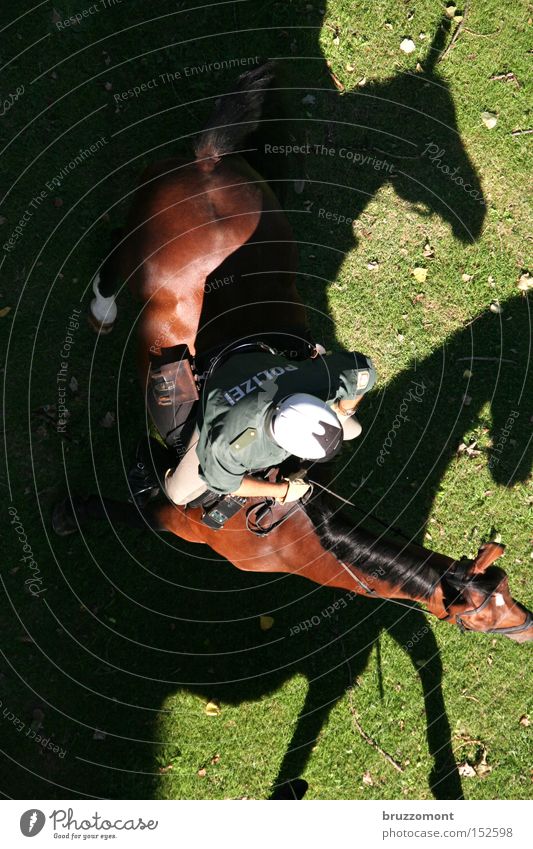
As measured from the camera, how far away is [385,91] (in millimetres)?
8734

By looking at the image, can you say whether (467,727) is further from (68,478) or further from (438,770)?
(68,478)

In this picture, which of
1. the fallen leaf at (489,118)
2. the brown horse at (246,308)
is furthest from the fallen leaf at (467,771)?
the fallen leaf at (489,118)

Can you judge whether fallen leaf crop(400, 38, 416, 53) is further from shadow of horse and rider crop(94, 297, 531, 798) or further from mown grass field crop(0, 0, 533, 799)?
shadow of horse and rider crop(94, 297, 531, 798)

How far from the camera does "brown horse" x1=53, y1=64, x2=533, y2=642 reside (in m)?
5.91

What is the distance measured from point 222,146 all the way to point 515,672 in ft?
20.4

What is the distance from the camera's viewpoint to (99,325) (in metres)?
7.66

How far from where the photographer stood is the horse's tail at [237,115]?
20.8 feet

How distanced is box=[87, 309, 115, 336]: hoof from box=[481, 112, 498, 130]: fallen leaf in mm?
5003

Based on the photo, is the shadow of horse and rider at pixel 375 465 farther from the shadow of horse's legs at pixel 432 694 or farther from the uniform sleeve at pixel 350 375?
the uniform sleeve at pixel 350 375

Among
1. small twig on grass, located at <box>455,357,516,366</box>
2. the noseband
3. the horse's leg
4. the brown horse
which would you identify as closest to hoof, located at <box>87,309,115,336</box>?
the horse's leg

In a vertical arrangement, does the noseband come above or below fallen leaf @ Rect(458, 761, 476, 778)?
above

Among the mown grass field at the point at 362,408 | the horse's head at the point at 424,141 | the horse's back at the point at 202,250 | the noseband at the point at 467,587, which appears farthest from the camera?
the horse's head at the point at 424,141

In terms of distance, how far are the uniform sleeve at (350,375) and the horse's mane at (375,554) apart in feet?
4.18
